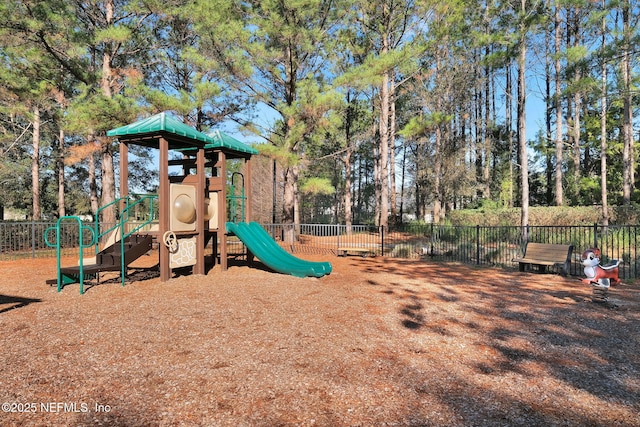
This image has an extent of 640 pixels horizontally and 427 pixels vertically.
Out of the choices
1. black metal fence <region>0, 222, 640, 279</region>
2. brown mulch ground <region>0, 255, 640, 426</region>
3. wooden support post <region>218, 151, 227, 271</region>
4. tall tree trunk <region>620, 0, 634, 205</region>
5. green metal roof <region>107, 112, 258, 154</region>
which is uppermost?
tall tree trunk <region>620, 0, 634, 205</region>

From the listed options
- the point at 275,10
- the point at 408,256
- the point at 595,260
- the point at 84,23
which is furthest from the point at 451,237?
the point at 84,23

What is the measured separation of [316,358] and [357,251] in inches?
406

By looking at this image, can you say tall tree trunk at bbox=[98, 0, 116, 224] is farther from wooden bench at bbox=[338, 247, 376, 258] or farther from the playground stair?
wooden bench at bbox=[338, 247, 376, 258]

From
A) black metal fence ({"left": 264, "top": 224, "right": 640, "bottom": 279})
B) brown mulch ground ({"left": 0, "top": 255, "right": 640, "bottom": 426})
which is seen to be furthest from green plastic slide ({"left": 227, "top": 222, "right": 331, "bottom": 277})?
black metal fence ({"left": 264, "top": 224, "right": 640, "bottom": 279})

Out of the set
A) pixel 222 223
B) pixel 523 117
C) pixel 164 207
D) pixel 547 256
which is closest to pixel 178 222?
pixel 164 207

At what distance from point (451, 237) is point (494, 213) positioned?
22.3ft

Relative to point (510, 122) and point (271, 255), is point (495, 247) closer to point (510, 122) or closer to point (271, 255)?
point (271, 255)

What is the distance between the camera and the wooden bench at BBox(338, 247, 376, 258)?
43.9 feet

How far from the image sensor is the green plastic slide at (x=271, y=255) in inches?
336

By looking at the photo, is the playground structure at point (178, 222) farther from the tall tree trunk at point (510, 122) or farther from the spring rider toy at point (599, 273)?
the tall tree trunk at point (510, 122)

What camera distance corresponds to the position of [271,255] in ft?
29.8

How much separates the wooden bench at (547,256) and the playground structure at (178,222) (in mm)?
5487

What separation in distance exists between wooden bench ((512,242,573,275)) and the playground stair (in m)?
9.51

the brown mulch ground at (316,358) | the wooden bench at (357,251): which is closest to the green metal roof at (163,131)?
the brown mulch ground at (316,358)
